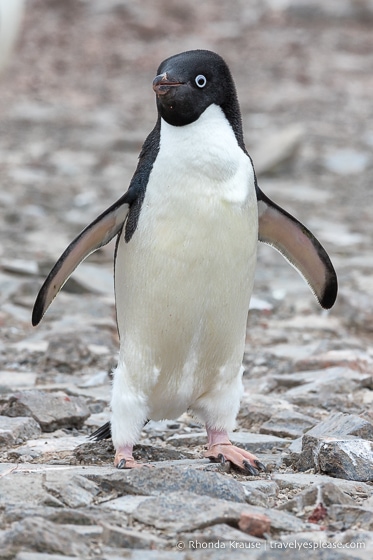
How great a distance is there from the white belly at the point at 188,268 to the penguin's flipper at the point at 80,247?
0.11 m

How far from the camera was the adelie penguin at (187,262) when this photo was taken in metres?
3.47

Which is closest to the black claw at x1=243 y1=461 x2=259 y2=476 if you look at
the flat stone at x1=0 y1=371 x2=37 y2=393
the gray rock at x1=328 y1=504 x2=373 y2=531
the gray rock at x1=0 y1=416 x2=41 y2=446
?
the gray rock at x1=328 y1=504 x2=373 y2=531

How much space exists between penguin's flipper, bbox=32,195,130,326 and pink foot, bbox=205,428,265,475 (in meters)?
0.72

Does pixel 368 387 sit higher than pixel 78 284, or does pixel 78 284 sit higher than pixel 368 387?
pixel 78 284

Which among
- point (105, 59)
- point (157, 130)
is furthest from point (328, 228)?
point (105, 59)

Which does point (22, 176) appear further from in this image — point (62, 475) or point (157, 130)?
point (62, 475)

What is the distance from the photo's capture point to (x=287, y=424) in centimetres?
413

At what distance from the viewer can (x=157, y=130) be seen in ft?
11.9

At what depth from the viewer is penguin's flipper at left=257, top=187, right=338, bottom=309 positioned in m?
3.96

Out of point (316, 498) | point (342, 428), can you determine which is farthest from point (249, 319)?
point (316, 498)

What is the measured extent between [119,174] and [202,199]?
21.8 feet

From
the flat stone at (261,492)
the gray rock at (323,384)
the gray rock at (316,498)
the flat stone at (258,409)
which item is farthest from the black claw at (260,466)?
the gray rock at (323,384)

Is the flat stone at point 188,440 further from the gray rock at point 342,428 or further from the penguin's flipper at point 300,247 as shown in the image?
the penguin's flipper at point 300,247

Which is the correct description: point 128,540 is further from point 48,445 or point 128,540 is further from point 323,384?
point 323,384
